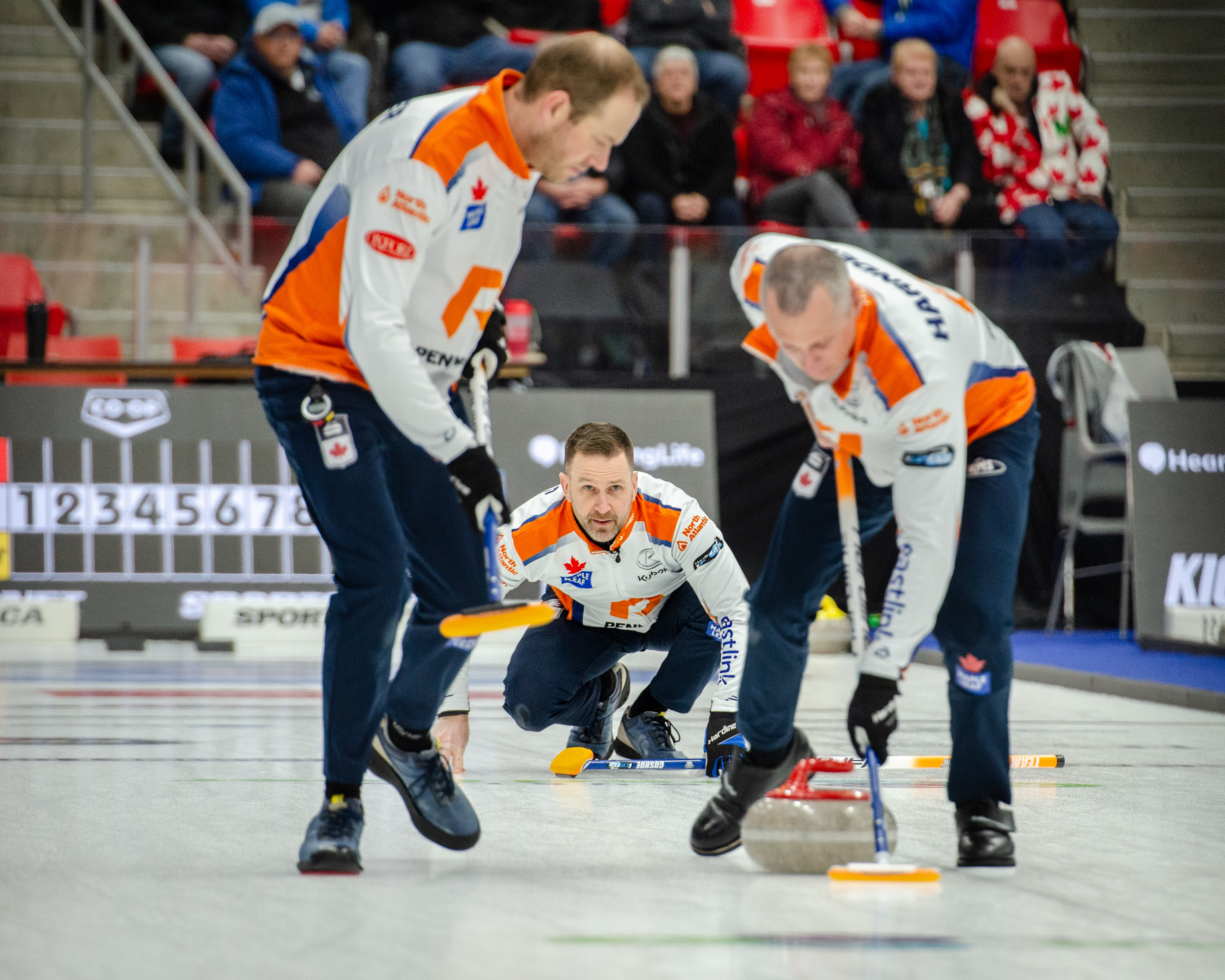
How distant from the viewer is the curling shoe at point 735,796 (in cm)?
323

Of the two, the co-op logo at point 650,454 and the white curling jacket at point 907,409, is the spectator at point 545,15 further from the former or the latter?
the white curling jacket at point 907,409

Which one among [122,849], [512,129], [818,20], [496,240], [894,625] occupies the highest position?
[818,20]

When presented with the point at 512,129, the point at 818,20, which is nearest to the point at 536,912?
the point at 512,129

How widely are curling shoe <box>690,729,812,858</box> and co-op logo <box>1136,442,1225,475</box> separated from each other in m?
5.22

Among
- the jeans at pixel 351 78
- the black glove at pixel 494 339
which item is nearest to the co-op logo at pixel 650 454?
the jeans at pixel 351 78

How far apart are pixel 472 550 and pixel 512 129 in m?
0.86

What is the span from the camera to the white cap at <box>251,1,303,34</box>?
10211 mm

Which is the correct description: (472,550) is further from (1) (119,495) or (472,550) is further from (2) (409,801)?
(1) (119,495)

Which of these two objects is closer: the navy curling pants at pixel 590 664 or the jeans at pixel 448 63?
the navy curling pants at pixel 590 664

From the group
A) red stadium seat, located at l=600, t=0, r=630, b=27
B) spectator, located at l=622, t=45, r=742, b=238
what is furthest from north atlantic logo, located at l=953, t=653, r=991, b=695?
red stadium seat, located at l=600, t=0, r=630, b=27

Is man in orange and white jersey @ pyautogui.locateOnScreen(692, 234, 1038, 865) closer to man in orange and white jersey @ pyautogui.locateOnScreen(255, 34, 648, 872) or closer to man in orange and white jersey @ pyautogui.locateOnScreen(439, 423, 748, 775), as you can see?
man in orange and white jersey @ pyautogui.locateOnScreen(255, 34, 648, 872)

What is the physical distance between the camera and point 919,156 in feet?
35.4

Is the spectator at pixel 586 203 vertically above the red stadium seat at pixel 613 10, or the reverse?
the red stadium seat at pixel 613 10

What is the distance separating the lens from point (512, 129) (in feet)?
9.75
